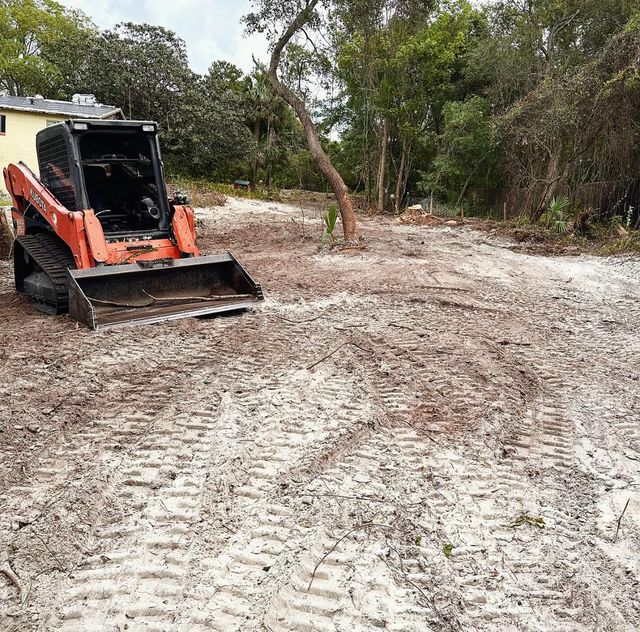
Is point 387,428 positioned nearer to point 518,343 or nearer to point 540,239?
point 518,343

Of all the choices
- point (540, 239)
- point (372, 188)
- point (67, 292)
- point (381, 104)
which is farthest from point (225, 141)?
point (67, 292)

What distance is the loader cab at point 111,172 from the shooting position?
18.7 feet

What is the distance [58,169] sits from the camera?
6016 mm

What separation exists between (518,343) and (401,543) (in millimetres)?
3304

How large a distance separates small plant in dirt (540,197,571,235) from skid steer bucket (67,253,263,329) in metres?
10.2

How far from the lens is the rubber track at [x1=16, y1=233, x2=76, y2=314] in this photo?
214 inches

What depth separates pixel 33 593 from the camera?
1.99 metres

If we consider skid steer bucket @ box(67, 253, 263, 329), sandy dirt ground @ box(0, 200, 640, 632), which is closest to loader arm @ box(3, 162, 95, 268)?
skid steer bucket @ box(67, 253, 263, 329)

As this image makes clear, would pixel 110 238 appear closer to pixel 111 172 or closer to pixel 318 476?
pixel 111 172

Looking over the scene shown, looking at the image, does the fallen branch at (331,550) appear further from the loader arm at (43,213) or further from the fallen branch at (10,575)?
the loader arm at (43,213)

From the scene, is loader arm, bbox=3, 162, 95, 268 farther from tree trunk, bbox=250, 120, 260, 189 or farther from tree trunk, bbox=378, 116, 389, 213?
tree trunk, bbox=250, 120, 260, 189

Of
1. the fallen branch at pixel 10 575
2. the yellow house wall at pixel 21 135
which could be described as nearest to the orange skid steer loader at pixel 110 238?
the fallen branch at pixel 10 575

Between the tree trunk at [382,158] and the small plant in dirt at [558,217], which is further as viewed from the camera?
the tree trunk at [382,158]

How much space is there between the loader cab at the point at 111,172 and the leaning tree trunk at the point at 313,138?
5.38 m
